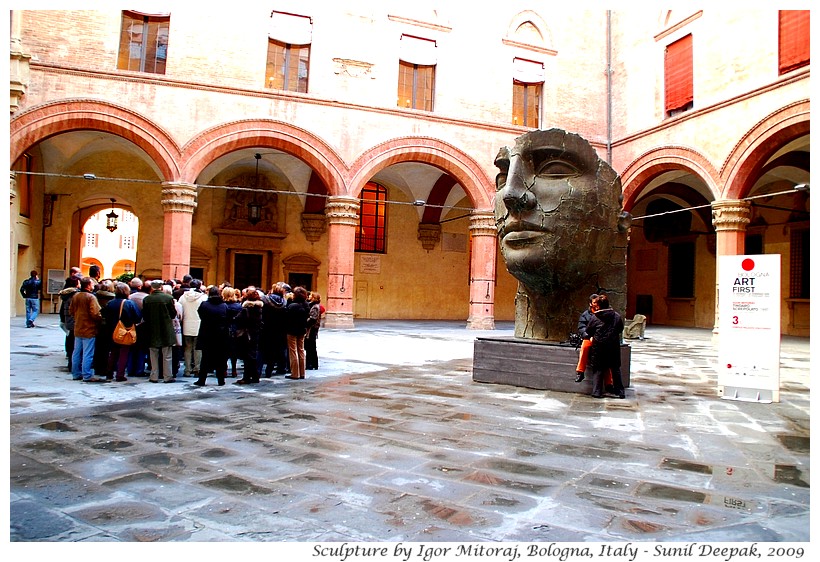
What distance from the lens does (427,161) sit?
17.4m

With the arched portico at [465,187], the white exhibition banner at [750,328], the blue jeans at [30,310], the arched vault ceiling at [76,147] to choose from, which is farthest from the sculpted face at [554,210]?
the arched vault ceiling at [76,147]

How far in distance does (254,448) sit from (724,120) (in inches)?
597

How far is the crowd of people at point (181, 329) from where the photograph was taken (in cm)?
659

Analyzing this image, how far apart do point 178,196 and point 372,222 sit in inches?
347

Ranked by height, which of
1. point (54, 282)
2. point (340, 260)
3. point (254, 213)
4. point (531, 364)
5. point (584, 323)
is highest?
point (254, 213)

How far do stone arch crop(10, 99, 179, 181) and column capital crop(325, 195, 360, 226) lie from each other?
4001 millimetres

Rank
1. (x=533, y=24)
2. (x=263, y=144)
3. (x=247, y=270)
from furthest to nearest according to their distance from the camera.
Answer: (x=247, y=270) < (x=533, y=24) < (x=263, y=144)

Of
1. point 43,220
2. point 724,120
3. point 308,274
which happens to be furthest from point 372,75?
point 43,220

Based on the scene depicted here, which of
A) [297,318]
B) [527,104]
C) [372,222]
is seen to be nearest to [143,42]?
[372,222]

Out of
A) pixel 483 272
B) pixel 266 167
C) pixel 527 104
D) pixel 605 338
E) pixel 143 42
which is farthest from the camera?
pixel 266 167

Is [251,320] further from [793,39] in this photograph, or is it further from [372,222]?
[372,222]
